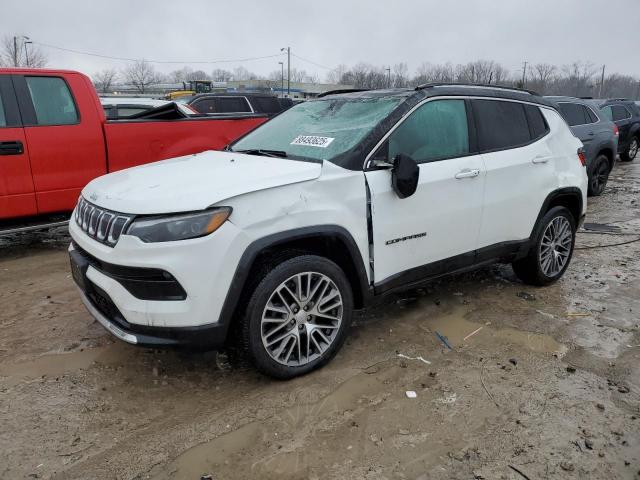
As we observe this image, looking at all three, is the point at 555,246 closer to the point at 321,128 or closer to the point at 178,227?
the point at 321,128

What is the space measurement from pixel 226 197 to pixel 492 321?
2.55 meters

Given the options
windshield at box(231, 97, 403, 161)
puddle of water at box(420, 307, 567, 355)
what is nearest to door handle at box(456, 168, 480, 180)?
windshield at box(231, 97, 403, 161)

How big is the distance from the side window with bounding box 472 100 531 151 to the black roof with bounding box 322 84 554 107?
0.07 metres

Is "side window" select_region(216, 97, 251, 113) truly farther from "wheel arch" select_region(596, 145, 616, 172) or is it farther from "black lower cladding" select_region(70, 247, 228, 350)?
"black lower cladding" select_region(70, 247, 228, 350)

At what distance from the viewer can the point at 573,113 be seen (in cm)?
946

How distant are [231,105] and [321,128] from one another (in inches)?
389

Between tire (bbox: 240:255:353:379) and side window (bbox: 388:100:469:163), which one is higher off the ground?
side window (bbox: 388:100:469:163)

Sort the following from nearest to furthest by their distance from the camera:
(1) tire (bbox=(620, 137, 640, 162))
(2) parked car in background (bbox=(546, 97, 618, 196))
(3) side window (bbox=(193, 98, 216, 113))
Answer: (2) parked car in background (bbox=(546, 97, 618, 196)) < (3) side window (bbox=(193, 98, 216, 113)) < (1) tire (bbox=(620, 137, 640, 162))

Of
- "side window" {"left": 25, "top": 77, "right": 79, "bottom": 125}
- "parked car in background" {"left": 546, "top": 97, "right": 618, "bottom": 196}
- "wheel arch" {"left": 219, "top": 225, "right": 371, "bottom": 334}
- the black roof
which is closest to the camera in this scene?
"wheel arch" {"left": 219, "top": 225, "right": 371, "bottom": 334}

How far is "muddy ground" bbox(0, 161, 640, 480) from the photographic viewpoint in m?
2.53

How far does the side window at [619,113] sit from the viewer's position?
1344 cm

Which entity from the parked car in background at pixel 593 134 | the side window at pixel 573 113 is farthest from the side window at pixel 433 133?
the side window at pixel 573 113

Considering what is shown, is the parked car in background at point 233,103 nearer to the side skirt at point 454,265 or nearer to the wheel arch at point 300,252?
the side skirt at point 454,265

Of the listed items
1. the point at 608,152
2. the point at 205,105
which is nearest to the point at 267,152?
the point at 608,152
